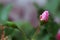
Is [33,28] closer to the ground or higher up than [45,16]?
higher up

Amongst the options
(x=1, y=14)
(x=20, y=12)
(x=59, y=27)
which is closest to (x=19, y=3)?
(x=20, y=12)

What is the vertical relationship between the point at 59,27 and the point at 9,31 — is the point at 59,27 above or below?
above

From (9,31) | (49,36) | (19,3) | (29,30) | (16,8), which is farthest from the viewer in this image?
(19,3)

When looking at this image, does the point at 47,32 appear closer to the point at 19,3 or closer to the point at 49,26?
the point at 49,26

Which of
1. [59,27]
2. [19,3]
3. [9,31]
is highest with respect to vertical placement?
[19,3]

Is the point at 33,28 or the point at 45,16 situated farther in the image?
the point at 33,28

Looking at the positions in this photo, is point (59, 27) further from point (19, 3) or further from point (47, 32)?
point (19, 3)

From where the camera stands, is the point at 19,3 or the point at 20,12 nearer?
the point at 20,12

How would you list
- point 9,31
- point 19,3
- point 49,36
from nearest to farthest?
point 9,31 → point 49,36 → point 19,3

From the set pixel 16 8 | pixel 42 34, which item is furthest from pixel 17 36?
pixel 16 8
